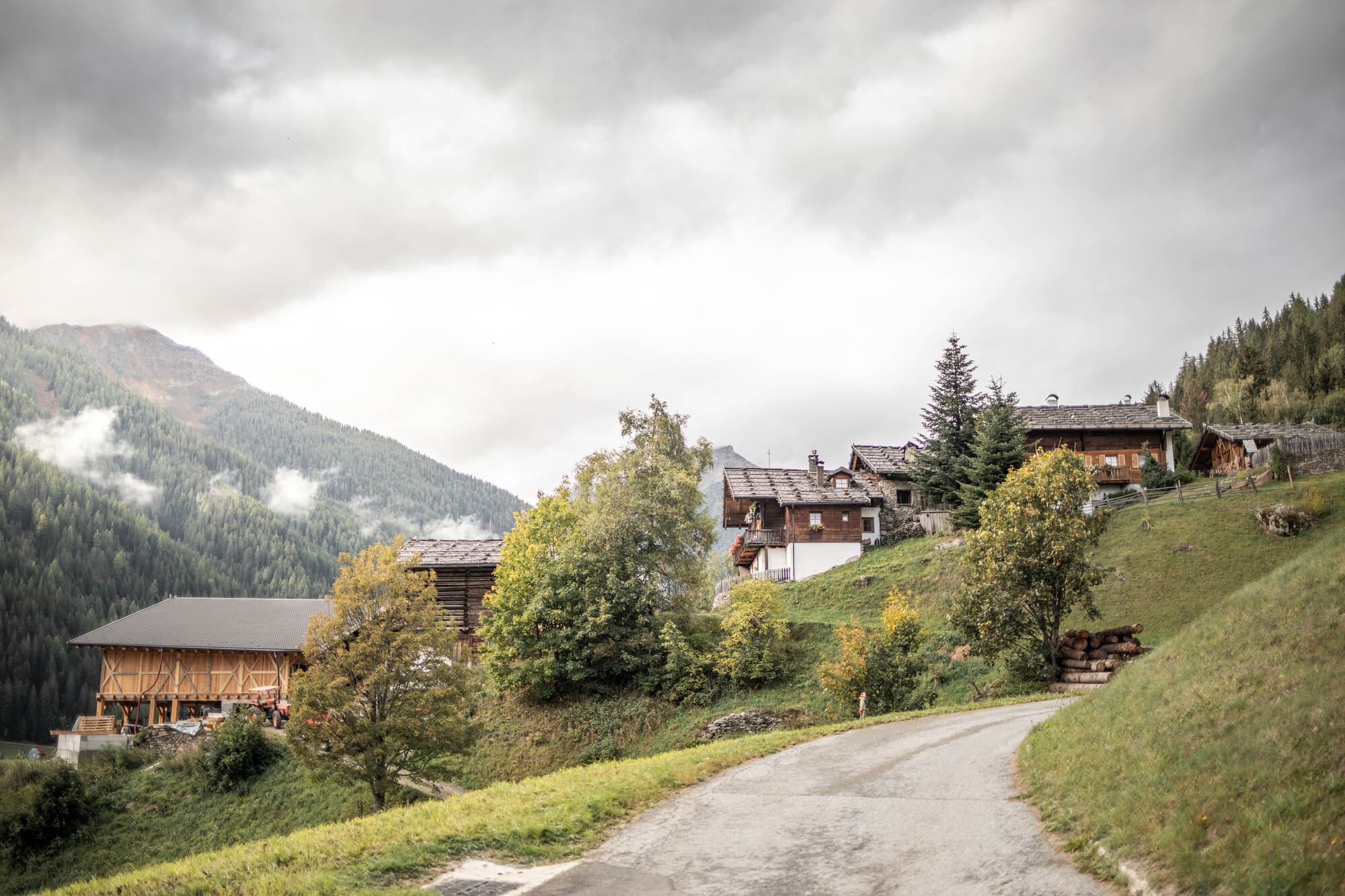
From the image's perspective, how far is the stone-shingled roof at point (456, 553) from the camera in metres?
53.0

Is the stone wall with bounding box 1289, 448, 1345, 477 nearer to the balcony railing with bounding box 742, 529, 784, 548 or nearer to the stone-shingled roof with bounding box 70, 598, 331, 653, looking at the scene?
the balcony railing with bounding box 742, 529, 784, 548

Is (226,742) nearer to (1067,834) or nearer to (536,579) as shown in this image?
(536,579)

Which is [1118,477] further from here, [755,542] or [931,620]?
[931,620]

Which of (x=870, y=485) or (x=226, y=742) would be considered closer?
(x=226, y=742)

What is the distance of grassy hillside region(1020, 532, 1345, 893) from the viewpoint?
305 inches

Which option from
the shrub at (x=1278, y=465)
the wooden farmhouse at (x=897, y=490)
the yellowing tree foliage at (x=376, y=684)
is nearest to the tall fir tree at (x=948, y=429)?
the wooden farmhouse at (x=897, y=490)

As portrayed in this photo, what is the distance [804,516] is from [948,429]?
1235 cm

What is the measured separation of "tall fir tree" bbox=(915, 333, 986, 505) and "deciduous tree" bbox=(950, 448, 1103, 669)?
27519 mm

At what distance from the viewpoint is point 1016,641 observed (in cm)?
3138

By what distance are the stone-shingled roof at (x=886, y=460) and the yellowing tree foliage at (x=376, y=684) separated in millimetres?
44115

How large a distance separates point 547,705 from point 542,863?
3014 cm

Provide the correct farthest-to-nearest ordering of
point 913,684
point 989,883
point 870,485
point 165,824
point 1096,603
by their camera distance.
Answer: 1. point 870,485
2. point 1096,603
3. point 165,824
4. point 913,684
5. point 989,883

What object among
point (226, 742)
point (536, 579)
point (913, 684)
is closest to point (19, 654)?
point (226, 742)

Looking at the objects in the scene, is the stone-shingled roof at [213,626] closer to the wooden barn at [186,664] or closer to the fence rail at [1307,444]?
the wooden barn at [186,664]
